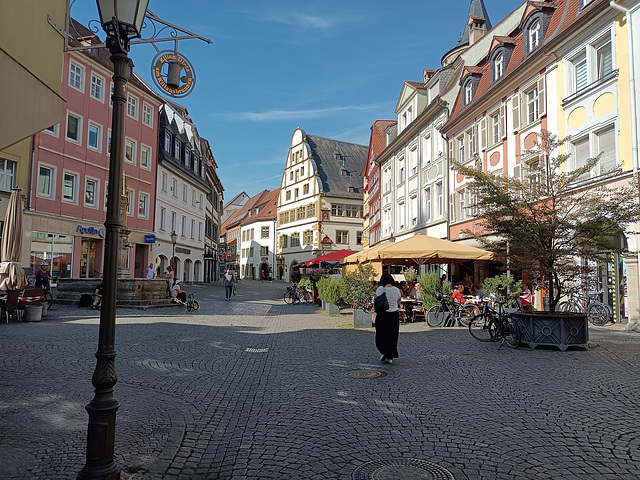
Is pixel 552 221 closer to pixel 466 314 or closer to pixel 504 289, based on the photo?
pixel 504 289

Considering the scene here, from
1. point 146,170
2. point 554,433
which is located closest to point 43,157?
point 146,170

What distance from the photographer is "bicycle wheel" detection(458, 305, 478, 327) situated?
1488 cm

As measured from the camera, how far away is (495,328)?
11.3 meters

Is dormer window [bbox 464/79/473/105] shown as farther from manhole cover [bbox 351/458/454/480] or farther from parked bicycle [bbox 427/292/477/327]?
manhole cover [bbox 351/458/454/480]

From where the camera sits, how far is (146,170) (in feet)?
118

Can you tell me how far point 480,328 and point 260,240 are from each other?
6690 cm

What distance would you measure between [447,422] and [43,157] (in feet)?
88.9

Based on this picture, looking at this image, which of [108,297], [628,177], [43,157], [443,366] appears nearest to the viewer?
[108,297]

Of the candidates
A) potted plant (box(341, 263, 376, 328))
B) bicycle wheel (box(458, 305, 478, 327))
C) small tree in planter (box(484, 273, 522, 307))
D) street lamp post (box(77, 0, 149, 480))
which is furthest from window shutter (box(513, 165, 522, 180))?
street lamp post (box(77, 0, 149, 480))

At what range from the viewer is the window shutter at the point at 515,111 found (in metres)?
20.9

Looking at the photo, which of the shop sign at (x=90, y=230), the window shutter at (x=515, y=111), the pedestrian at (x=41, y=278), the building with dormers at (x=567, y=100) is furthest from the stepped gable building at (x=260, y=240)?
the window shutter at (x=515, y=111)

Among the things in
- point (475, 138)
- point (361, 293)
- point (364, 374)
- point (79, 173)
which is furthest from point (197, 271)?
point (364, 374)

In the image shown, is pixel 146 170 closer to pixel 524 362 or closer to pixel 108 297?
pixel 524 362

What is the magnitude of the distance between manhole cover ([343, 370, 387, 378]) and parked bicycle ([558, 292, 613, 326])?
9.50 m
